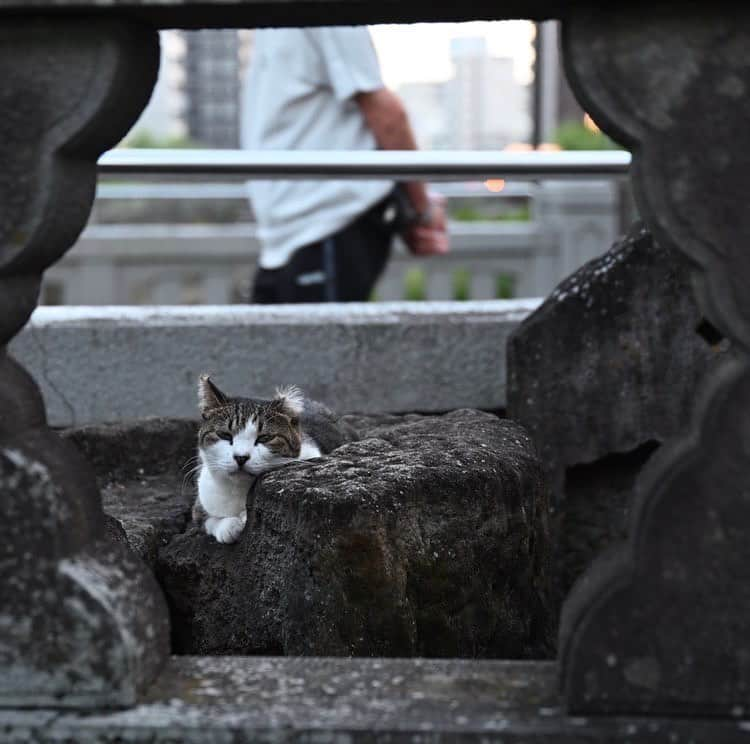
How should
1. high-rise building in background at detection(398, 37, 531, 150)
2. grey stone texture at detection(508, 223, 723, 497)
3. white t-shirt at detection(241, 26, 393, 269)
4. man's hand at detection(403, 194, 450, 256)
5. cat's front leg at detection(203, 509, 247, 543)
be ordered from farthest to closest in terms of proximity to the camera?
high-rise building in background at detection(398, 37, 531, 150) → man's hand at detection(403, 194, 450, 256) → white t-shirt at detection(241, 26, 393, 269) → grey stone texture at detection(508, 223, 723, 497) → cat's front leg at detection(203, 509, 247, 543)

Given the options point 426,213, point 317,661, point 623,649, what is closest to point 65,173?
point 317,661

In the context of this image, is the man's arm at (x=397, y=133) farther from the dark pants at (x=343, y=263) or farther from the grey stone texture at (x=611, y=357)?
the grey stone texture at (x=611, y=357)

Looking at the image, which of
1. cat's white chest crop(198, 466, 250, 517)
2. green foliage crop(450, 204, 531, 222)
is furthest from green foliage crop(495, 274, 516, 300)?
cat's white chest crop(198, 466, 250, 517)

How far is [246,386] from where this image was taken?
4422 millimetres

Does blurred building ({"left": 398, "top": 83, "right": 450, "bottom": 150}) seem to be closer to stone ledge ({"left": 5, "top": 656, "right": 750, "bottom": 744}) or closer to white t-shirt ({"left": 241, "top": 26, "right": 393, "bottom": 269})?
white t-shirt ({"left": 241, "top": 26, "right": 393, "bottom": 269})

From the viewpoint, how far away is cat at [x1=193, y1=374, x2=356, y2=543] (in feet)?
10.5

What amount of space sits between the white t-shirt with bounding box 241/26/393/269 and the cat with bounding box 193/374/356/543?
5.38 ft

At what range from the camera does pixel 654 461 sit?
183 centimetres

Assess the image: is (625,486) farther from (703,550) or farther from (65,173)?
(65,173)

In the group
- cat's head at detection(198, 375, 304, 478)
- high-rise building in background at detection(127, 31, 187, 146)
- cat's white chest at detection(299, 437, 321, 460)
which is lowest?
high-rise building in background at detection(127, 31, 187, 146)

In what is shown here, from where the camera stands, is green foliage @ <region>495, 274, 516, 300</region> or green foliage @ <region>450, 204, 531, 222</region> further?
green foliage @ <region>450, 204, 531, 222</region>

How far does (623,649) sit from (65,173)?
1.02m

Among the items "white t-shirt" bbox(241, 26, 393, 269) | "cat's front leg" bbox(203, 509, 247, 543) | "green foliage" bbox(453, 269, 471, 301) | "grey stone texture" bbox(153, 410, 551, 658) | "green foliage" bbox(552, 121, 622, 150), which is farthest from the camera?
"green foliage" bbox(552, 121, 622, 150)

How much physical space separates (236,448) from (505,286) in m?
8.01
